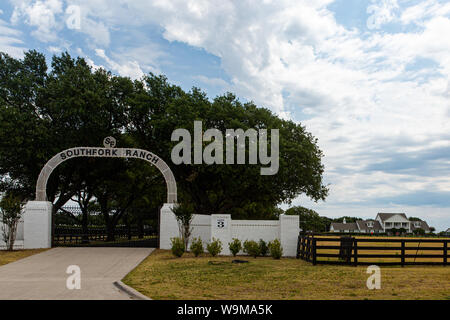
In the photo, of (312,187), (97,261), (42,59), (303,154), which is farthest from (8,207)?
(312,187)

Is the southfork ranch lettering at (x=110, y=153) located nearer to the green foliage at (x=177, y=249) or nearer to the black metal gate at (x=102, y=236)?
the black metal gate at (x=102, y=236)

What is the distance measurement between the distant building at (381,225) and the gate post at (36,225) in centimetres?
9344

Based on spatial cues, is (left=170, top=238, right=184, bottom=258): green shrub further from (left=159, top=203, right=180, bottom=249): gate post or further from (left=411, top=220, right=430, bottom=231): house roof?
(left=411, top=220, right=430, bottom=231): house roof

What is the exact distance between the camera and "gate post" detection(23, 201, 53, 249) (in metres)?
23.9

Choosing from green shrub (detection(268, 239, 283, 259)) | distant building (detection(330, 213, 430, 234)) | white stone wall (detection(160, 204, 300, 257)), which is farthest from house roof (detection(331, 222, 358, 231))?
green shrub (detection(268, 239, 283, 259))

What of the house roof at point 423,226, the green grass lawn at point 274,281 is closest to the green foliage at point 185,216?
the green grass lawn at point 274,281

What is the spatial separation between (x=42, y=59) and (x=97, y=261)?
20.4 metres

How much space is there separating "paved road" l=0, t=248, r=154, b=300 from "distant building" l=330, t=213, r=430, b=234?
9464 centimetres

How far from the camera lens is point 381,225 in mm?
110000

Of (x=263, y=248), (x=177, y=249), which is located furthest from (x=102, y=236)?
(x=263, y=248)

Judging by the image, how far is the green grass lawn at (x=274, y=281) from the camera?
10719mm

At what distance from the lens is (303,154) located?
105 ft
